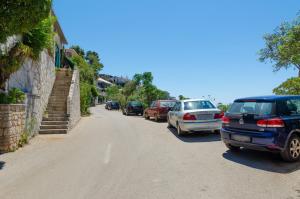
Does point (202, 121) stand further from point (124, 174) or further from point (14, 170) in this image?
point (14, 170)

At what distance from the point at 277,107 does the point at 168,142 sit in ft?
15.1

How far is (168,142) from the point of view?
1045 centimetres

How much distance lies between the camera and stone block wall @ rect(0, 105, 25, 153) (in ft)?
28.2

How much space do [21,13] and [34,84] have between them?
7311 mm

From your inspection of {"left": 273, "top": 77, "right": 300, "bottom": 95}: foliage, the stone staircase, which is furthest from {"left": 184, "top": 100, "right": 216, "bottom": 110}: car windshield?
{"left": 273, "top": 77, "right": 300, "bottom": 95}: foliage

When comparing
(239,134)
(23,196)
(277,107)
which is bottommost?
(23,196)

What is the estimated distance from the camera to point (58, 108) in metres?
15.8

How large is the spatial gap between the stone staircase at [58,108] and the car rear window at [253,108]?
8.59m

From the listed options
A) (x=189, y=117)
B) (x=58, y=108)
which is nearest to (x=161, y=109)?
(x=58, y=108)

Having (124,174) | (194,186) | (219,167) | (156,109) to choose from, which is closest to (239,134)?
(219,167)

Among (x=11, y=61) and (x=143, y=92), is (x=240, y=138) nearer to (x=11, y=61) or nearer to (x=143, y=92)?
(x=11, y=61)

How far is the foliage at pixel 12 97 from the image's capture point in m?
9.23

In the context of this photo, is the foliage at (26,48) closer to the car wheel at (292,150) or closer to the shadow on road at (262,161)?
the shadow on road at (262,161)

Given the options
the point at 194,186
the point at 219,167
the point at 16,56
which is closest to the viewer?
the point at 194,186
